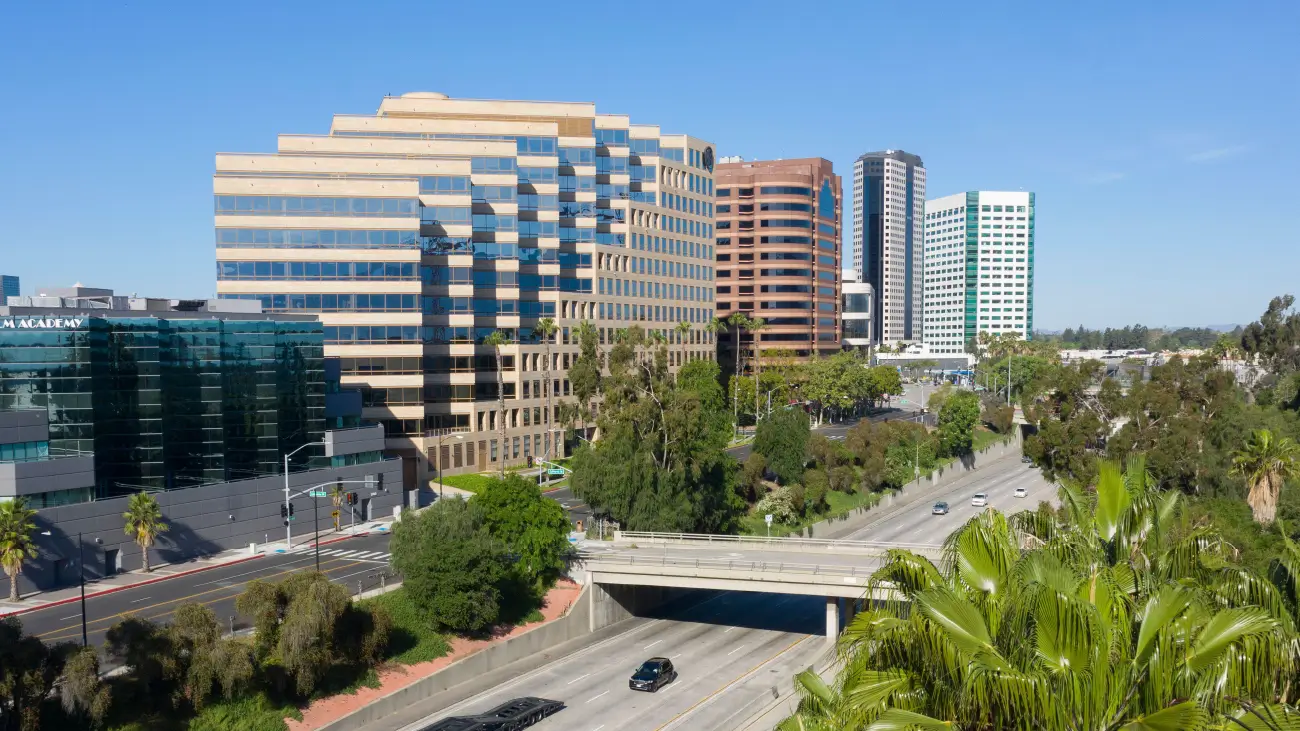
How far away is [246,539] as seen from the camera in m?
72.5

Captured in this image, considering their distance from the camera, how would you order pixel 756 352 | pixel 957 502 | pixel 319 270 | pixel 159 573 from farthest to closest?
pixel 756 352
pixel 957 502
pixel 319 270
pixel 159 573

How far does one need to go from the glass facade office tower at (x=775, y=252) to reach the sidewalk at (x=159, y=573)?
10966 centimetres

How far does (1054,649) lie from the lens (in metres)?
12.5

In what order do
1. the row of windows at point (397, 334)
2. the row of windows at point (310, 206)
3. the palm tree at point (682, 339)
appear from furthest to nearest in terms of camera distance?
the palm tree at point (682, 339) < the row of windows at point (397, 334) < the row of windows at point (310, 206)

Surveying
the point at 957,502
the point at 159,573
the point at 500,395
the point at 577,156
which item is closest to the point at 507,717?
the point at 159,573

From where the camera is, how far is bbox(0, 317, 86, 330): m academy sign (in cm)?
6606

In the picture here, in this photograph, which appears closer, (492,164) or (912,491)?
(492,164)

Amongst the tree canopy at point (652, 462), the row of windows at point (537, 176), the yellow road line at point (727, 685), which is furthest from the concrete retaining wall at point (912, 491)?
the row of windows at point (537, 176)

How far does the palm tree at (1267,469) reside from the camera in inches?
1889

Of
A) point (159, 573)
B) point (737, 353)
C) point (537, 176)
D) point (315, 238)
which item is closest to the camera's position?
point (159, 573)

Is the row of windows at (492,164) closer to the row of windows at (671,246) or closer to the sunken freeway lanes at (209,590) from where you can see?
the row of windows at (671,246)

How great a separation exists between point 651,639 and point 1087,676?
51078mm

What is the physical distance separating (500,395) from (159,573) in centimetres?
4751

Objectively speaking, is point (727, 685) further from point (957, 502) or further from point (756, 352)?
point (756, 352)
